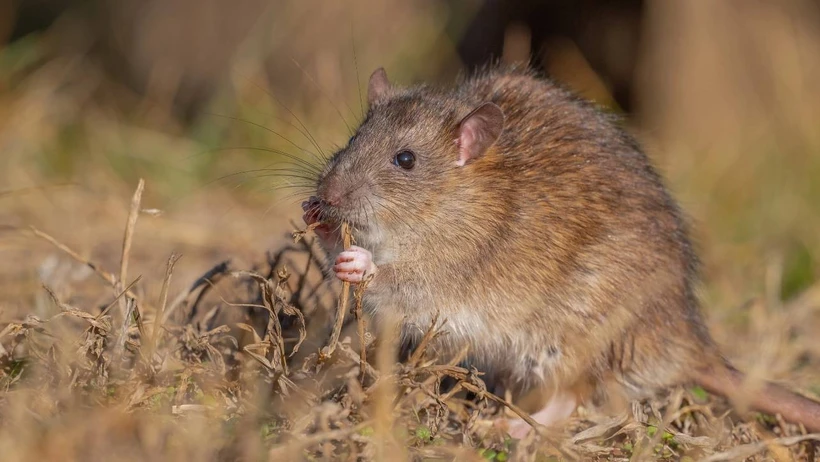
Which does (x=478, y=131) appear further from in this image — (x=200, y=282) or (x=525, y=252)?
(x=200, y=282)

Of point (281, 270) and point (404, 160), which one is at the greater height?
point (404, 160)

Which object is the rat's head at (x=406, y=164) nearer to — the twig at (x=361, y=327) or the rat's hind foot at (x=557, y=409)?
the twig at (x=361, y=327)

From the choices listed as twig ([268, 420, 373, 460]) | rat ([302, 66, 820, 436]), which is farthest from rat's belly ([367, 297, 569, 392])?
twig ([268, 420, 373, 460])

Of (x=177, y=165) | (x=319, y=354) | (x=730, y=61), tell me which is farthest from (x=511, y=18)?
(x=319, y=354)

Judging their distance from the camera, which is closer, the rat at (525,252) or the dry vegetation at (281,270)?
the dry vegetation at (281,270)

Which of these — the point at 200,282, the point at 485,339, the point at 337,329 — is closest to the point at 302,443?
the point at 337,329

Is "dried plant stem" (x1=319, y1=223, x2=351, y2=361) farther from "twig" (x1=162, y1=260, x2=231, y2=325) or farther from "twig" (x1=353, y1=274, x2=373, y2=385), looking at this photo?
"twig" (x1=162, y1=260, x2=231, y2=325)

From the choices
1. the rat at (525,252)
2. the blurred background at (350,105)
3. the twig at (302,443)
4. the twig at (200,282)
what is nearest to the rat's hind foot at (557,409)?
the rat at (525,252)
